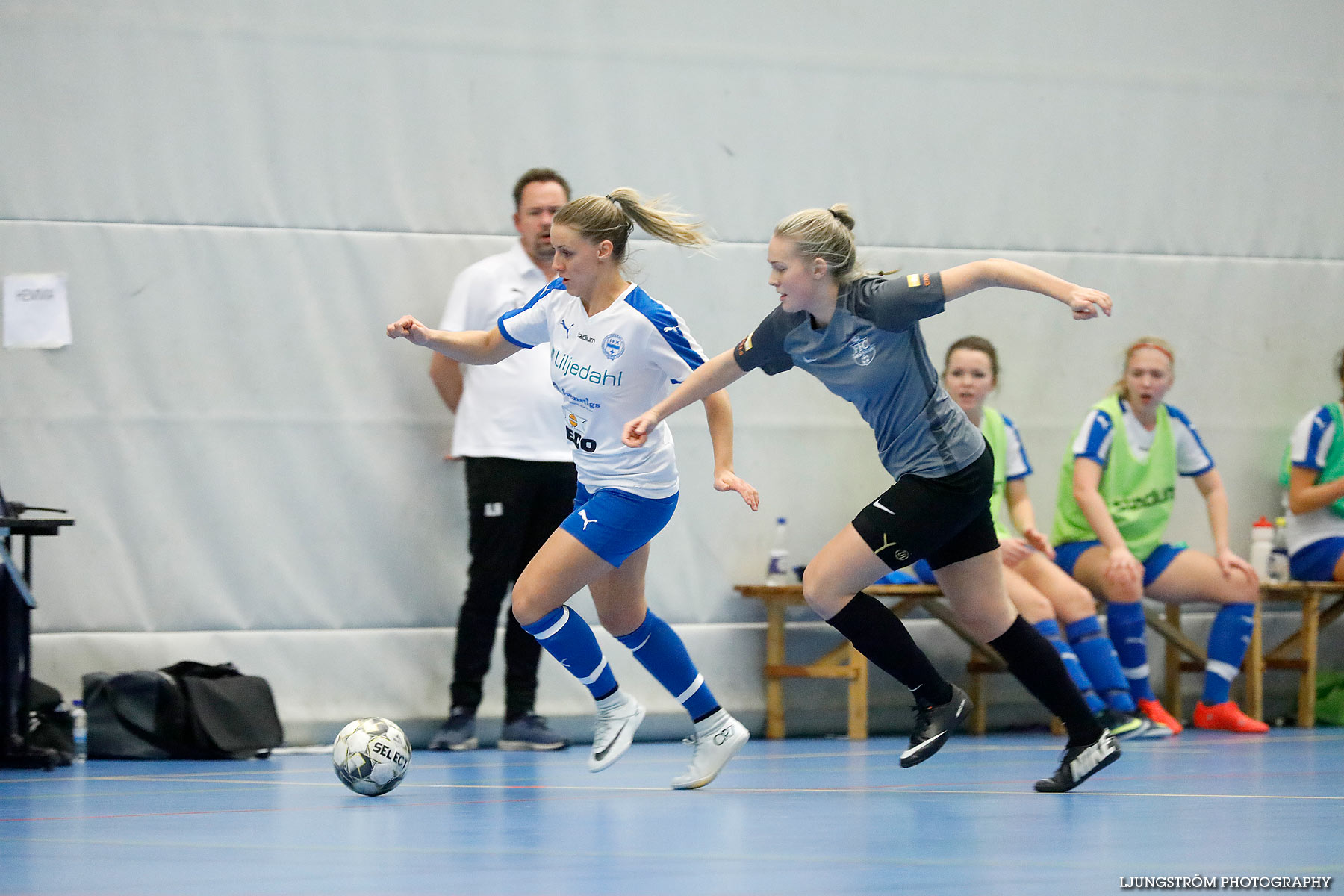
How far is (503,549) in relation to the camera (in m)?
6.27

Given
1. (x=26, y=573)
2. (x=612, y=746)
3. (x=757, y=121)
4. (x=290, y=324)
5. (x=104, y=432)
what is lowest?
(x=612, y=746)

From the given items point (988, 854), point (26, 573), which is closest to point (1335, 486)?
point (988, 854)

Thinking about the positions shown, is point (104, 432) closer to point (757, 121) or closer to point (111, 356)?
point (111, 356)

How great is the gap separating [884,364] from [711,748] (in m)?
1.38

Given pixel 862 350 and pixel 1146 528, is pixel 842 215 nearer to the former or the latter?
pixel 862 350

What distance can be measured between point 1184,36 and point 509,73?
3549mm

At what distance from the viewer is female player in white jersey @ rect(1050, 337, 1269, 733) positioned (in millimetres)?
6891

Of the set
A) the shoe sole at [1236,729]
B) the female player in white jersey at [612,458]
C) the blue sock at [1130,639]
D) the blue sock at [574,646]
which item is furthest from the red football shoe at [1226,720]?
the blue sock at [574,646]

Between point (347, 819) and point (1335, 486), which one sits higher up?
point (1335, 486)

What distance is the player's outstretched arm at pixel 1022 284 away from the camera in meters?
3.73

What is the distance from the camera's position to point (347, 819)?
3934 mm

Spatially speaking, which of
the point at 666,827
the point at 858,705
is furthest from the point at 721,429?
the point at 858,705

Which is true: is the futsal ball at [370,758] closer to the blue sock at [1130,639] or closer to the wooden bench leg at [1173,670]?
the blue sock at [1130,639]

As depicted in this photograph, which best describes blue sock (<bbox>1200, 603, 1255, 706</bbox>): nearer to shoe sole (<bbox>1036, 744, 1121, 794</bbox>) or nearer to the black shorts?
shoe sole (<bbox>1036, 744, 1121, 794</bbox>)
